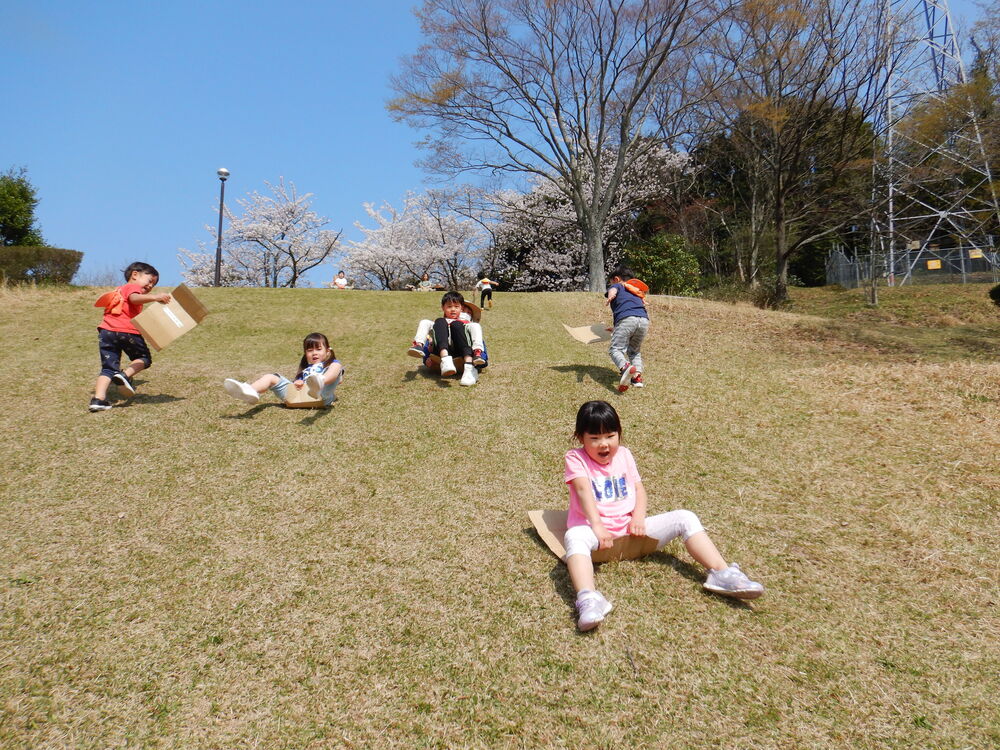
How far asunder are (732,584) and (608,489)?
0.82m

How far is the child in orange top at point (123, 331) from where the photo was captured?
249 inches

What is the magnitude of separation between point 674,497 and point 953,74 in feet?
97.2

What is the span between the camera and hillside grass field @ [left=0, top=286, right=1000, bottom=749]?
244cm

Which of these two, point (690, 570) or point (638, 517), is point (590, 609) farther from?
point (690, 570)

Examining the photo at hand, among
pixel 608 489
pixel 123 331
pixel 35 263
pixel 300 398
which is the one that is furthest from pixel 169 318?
pixel 35 263

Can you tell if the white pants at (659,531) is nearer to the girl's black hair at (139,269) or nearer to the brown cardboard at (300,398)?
the brown cardboard at (300,398)

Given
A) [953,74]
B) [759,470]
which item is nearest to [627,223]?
[953,74]

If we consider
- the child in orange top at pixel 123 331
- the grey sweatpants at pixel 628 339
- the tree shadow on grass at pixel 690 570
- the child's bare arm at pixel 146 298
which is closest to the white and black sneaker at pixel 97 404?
the child in orange top at pixel 123 331

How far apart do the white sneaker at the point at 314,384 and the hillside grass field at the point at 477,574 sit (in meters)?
0.28

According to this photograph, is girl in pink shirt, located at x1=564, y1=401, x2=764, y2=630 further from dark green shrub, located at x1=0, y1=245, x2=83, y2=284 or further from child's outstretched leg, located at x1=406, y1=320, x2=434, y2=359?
dark green shrub, located at x1=0, y1=245, x2=83, y2=284

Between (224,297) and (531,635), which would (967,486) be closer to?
(531,635)

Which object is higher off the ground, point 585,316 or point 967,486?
point 585,316

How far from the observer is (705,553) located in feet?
10.6

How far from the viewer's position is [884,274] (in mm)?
25594
